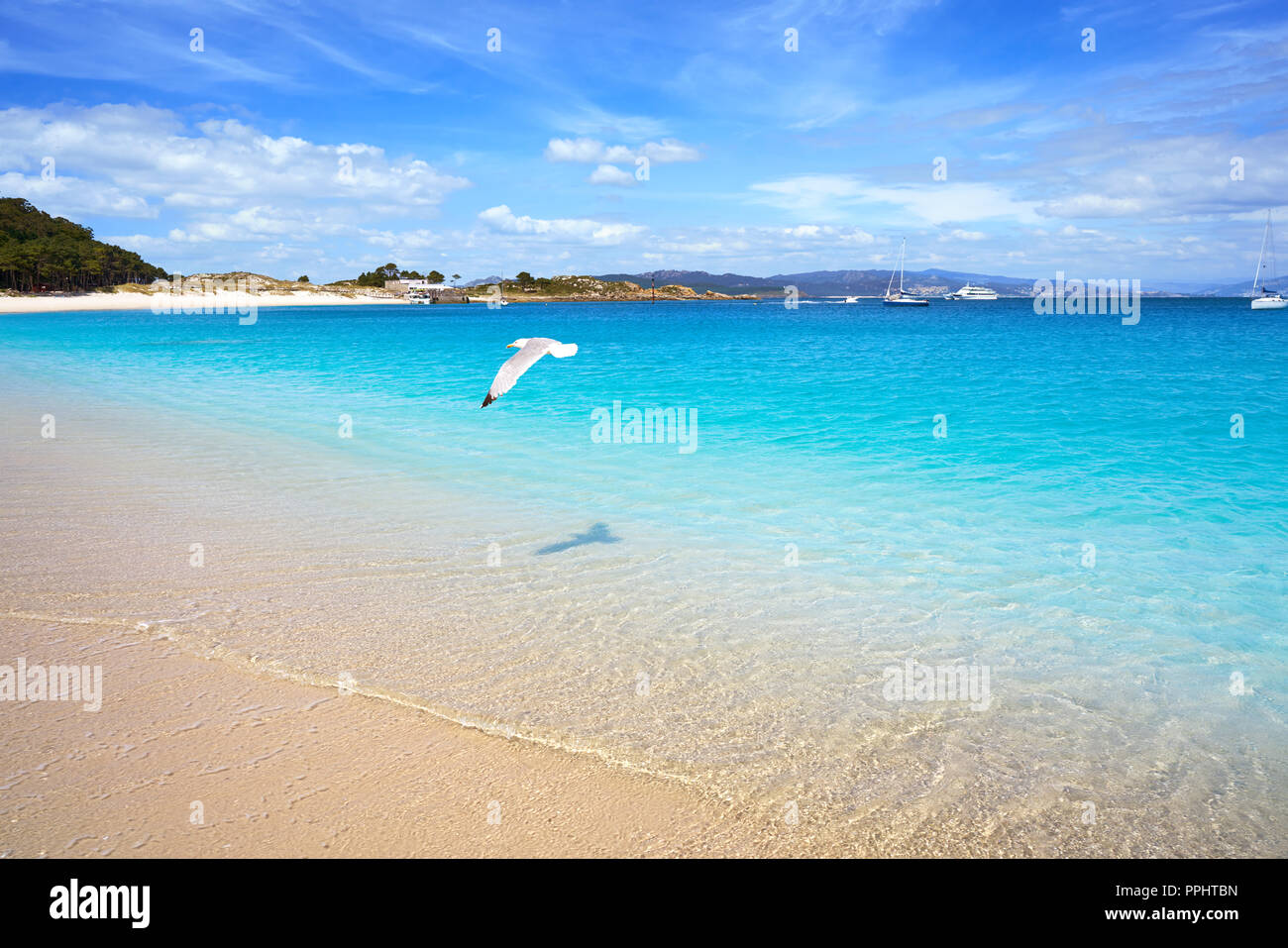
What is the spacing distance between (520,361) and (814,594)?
4534 mm

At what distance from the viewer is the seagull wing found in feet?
A: 27.6

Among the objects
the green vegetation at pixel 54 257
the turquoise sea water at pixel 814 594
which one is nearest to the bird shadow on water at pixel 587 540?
the turquoise sea water at pixel 814 594

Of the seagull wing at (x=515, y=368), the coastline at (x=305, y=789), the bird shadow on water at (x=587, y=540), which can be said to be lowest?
the coastline at (x=305, y=789)

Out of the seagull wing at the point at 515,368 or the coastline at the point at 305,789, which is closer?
the coastline at the point at 305,789

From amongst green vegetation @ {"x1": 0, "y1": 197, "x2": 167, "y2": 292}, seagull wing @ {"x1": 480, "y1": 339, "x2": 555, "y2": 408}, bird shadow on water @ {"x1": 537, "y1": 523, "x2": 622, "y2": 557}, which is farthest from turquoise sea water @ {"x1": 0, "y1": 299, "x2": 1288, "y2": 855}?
green vegetation @ {"x1": 0, "y1": 197, "x2": 167, "y2": 292}

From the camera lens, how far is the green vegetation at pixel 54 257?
132 meters

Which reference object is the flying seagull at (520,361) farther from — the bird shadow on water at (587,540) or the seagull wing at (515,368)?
the bird shadow on water at (587,540)

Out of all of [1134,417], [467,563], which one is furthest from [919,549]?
[1134,417]

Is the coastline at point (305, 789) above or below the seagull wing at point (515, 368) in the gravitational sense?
below

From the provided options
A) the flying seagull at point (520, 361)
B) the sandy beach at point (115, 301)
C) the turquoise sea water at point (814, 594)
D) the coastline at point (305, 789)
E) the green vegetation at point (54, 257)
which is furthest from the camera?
the green vegetation at point (54, 257)

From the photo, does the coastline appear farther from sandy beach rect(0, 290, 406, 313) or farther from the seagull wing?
sandy beach rect(0, 290, 406, 313)

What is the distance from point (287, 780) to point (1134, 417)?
71.6 ft
